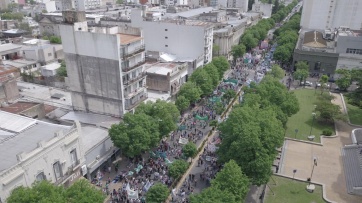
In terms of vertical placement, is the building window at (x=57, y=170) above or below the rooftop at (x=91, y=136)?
above

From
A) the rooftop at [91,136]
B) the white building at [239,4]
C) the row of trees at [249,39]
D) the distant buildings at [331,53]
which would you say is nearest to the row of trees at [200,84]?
the rooftop at [91,136]

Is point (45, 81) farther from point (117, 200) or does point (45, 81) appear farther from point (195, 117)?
point (117, 200)

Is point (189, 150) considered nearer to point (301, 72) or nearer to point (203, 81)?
point (203, 81)

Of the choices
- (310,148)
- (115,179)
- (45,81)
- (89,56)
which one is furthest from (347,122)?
(45,81)

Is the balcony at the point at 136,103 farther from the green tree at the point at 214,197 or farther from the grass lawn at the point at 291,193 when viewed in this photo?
the grass lawn at the point at 291,193

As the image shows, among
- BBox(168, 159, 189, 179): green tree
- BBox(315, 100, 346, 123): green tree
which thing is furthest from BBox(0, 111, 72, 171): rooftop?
BBox(315, 100, 346, 123): green tree

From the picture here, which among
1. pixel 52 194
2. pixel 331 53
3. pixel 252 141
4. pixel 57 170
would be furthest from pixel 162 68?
pixel 331 53

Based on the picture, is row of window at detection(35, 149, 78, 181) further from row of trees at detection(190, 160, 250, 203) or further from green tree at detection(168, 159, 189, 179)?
row of trees at detection(190, 160, 250, 203)
